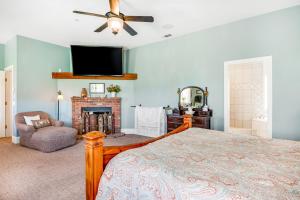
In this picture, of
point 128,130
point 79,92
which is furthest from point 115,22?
point 128,130

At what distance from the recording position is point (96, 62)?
554 cm

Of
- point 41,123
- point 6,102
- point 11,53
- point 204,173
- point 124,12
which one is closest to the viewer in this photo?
point 204,173

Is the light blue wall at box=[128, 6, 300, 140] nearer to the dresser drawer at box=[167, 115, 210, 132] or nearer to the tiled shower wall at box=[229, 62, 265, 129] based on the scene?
the dresser drawer at box=[167, 115, 210, 132]

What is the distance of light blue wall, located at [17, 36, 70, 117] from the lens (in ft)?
15.9

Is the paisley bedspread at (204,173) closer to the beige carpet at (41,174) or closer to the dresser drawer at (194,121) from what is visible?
the beige carpet at (41,174)

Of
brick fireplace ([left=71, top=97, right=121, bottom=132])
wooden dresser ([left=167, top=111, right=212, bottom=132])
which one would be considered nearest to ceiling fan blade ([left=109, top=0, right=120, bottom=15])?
wooden dresser ([left=167, top=111, right=212, bottom=132])

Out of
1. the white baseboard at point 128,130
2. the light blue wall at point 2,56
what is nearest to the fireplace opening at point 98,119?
the white baseboard at point 128,130

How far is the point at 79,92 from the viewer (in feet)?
19.3

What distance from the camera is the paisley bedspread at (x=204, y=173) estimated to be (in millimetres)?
1023

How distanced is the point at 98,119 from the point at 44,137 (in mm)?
2039

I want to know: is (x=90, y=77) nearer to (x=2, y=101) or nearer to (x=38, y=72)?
(x=38, y=72)

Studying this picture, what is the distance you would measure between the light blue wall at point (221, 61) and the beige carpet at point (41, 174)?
2846mm

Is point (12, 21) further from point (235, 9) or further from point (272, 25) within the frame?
point (272, 25)

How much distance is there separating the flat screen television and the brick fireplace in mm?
824
